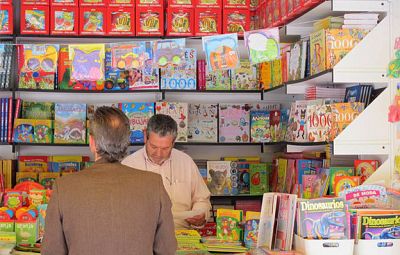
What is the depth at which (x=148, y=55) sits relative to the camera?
4719mm

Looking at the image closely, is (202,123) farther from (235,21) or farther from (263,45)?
(263,45)

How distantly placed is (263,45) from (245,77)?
202 centimetres

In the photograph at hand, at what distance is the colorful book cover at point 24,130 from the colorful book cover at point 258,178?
2.14 m

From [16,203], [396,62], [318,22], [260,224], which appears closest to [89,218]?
[260,224]

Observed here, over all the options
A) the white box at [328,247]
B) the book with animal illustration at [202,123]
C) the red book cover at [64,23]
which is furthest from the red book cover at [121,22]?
the white box at [328,247]

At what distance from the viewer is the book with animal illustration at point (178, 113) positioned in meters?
6.17

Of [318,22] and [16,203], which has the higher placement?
[318,22]

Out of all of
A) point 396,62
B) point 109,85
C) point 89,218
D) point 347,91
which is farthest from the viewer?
point 109,85

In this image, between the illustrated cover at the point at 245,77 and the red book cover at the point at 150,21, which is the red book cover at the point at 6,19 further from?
the illustrated cover at the point at 245,77

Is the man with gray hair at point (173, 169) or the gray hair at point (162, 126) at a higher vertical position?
the gray hair at point (162, 126)

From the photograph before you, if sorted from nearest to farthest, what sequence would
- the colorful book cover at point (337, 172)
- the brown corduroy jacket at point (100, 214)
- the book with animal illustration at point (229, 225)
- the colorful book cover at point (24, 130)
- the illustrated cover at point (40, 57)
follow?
the brown corduroy jacket at point (100, 214) → the book with animal illustration at point (229, 225) → the colorful book cover at point (337, 172) → the illustrated cover at point (40, 57) → the colorful book cover at point (24, 130)

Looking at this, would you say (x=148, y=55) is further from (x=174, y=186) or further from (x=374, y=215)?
(x=374, y=215)

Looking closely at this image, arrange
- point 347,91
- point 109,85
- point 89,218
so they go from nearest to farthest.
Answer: point 89,218 < point 347,91 < point 109,85

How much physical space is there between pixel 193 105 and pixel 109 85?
33.3 inches
